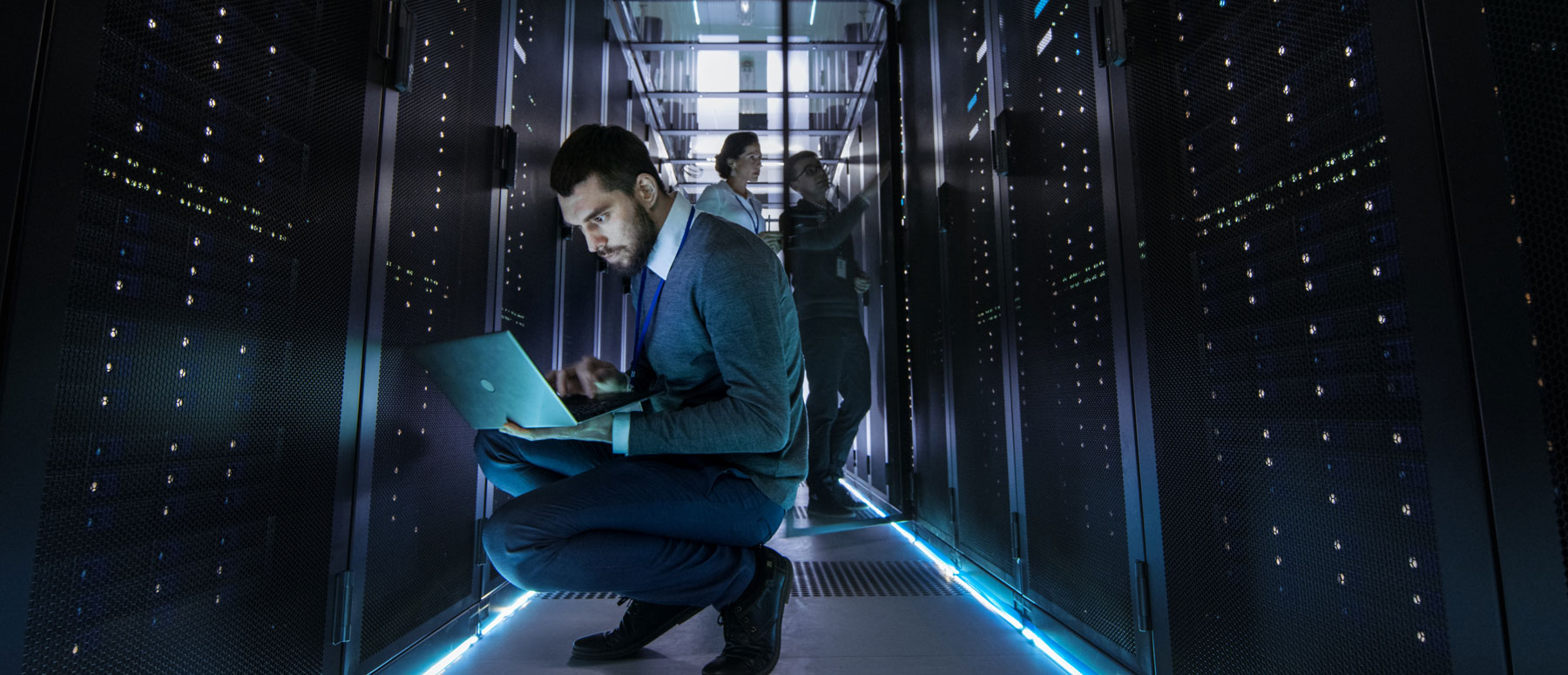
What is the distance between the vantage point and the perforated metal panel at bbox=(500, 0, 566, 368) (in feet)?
7.09

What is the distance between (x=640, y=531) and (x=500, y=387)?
0.43 m

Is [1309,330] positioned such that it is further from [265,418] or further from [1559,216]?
[265,418]

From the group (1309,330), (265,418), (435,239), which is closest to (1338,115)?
(1309,330)

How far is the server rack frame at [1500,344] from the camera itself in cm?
68

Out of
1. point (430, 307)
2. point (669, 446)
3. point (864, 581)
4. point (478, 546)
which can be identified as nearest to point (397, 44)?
point (430, 307)

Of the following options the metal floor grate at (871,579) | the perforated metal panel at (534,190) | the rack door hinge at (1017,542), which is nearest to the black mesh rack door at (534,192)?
the perforated metal panel at (534,190)

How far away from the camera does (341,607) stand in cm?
128

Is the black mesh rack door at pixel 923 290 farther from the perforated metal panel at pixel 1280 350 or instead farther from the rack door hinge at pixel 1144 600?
the perforated metal panel at pixel 1280 350

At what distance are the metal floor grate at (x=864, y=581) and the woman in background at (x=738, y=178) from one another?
1366mm

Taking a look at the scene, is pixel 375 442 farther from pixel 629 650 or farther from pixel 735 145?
pixel 735 145

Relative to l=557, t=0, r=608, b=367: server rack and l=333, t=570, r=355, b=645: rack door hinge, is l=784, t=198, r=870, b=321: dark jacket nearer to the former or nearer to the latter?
l=557, t=0, r=608, b=367: server rack

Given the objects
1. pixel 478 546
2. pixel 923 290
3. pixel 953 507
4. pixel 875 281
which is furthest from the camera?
pixel 875 281

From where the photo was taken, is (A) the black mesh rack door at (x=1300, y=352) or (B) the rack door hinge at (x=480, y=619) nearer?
(A) the black mesh rack door at (x=1300, y=352)

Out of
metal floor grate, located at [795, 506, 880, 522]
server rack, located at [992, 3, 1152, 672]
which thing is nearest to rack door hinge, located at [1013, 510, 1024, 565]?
server rack, located at [992, 3, 1152, 672]
